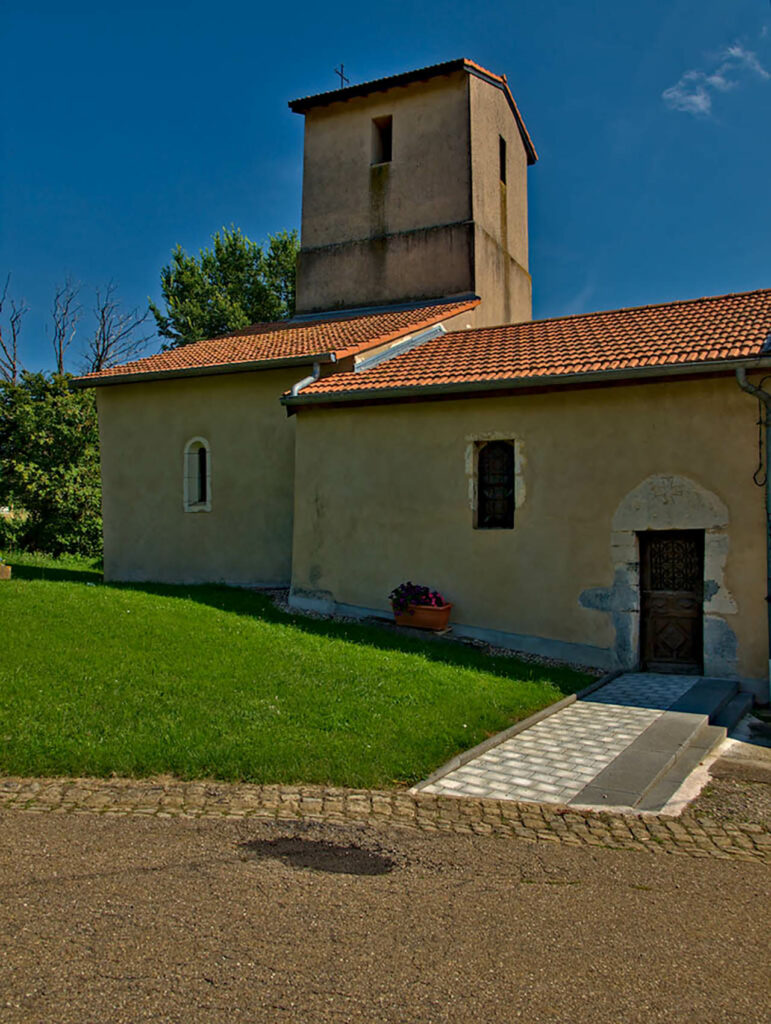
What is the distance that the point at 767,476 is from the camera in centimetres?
994

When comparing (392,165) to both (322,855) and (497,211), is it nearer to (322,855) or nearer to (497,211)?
(497,211)

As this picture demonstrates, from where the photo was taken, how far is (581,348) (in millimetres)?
12203

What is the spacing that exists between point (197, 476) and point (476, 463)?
22.3 feet

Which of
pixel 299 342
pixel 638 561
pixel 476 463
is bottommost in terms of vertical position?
pixel 638 561

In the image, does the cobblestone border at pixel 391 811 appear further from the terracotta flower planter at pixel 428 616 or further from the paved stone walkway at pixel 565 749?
the terracotta flower planter at pixel 428 616

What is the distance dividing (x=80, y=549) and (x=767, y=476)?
912 inches

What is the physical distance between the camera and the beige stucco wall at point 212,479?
15328mm

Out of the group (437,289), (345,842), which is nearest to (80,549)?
(437,289)

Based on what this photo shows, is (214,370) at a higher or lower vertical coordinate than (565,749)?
higher

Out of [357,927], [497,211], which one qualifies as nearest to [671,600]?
[357,927]

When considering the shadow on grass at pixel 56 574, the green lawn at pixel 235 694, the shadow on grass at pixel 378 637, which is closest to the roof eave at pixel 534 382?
the shadow on grass at pixel 378 637

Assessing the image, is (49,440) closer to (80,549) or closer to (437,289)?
(80,549)

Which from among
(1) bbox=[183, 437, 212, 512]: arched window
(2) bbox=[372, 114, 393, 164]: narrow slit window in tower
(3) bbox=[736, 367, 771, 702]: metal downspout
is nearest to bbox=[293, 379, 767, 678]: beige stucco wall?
(3) bbox=[736, 367, 771, 702]: metal downspout

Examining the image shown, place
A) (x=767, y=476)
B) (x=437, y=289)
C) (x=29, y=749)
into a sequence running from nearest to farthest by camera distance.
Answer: (x=29, y=749), (x=767, y=476), (x=437, y=289)
